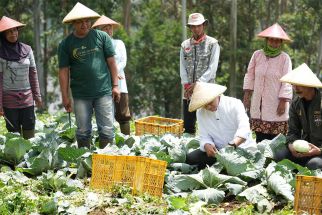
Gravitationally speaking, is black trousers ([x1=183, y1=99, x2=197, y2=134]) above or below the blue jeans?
below

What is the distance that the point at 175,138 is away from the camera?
6.67 metres

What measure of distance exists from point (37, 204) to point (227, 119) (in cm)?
207

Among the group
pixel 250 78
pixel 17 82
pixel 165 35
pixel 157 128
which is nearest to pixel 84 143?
pixel 17 82

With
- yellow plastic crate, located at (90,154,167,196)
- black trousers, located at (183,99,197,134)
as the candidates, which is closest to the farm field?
yellow plastic crate, located at (90,154,167,196)

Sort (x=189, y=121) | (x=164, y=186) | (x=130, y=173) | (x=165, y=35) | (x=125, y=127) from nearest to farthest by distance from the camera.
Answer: (x=130, y=173), (x=164, y=186), (x=189, y=121), (x=125, y=127), (x=165, y=35)

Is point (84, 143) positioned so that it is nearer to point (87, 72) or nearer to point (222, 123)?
point (87, 72)

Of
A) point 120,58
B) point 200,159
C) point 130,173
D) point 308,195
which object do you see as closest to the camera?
point 308,195

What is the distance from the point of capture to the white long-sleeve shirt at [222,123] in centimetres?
551

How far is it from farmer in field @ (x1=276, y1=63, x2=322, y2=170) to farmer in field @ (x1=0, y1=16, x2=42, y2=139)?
314 centimetres

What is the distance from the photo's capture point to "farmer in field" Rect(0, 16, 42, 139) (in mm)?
6520

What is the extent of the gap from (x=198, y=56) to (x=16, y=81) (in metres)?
2.30

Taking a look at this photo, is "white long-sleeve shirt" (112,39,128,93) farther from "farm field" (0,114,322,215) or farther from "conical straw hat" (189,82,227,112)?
"conical straw hat" (189,82,227,112)

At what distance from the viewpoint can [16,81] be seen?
6660 mm

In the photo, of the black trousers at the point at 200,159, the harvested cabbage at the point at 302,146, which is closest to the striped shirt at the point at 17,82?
the black trousers at the point at 200,159
